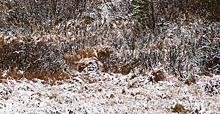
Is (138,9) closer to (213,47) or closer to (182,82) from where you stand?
(213,47)

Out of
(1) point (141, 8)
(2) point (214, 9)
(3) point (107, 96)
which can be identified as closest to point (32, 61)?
(3) point (107, 96)

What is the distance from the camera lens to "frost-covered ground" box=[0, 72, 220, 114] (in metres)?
5.77

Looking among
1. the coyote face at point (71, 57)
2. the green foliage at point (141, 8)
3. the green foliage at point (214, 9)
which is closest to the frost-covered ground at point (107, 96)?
the coyote face at point (71, 57)

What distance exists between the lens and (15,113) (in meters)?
5.39

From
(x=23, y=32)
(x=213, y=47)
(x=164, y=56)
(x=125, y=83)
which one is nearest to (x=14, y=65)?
(x=23, y=32)

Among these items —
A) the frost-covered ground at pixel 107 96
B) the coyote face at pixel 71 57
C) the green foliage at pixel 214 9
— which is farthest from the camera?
the green foliage at pixel 214 9

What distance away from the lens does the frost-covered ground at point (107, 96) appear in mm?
5773

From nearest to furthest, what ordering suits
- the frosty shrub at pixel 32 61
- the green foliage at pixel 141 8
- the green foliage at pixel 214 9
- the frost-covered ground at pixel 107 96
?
the frost-covered ground at pixel 107 96, the frosty shrub at pixel 32 61, the green foliage at pixel 214 9, the green foliage at pixel 141 8

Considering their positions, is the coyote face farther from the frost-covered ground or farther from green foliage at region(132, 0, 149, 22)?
green foliage at region(132, 0, 149, 22)

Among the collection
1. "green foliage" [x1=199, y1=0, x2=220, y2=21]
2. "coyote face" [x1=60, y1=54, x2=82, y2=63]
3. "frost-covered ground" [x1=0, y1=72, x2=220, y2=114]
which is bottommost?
"frost-covered ground" [x1=0, y1=72, x2=220, y2=114]

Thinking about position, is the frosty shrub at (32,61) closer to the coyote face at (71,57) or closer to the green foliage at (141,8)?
the coyote face at (71,57)

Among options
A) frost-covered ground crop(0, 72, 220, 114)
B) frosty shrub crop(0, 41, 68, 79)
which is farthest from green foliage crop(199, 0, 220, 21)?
frosty shrub crop(0, 41, 68, 79)

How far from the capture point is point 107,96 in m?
6.83

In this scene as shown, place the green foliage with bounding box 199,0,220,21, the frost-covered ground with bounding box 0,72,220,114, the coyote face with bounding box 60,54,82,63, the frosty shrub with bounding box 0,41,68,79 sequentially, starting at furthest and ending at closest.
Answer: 1. the green foliage with bounding box 199,0,220,21
2. the coyote face with bounding box 60,54,82,63
3. the frosty shrub with bounding box 0,41,68,79
4. the frost-covered ground with bounding box 0,72,220,114
